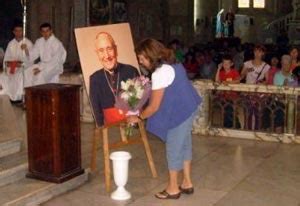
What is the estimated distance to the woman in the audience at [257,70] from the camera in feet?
29.5

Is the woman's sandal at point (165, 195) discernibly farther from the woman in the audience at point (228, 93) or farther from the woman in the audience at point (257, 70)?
the woman in the audience at point (257, 70)

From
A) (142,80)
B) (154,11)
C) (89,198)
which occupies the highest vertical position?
(154,11)

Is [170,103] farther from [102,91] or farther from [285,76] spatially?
[285,76]

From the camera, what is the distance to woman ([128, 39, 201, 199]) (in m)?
5.43

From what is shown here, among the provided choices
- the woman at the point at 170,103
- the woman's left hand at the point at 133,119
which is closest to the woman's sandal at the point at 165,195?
the woman at the point at 170,103

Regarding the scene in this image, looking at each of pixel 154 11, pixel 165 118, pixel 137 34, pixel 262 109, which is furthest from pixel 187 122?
pixel 154 11

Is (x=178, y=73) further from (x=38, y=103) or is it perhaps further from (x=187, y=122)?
(x=38, y=103)

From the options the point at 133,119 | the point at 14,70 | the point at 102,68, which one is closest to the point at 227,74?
the point at 102,68

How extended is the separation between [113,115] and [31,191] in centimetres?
122

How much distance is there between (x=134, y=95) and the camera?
19.7 feet

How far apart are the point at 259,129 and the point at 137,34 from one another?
1025 cm

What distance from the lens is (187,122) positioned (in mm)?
5629

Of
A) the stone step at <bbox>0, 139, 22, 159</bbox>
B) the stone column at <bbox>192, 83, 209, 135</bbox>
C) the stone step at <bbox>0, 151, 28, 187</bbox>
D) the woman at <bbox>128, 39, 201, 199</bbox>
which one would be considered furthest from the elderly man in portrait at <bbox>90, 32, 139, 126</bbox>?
the stone column at <bbox>192, 83, 209, 135</bbox>

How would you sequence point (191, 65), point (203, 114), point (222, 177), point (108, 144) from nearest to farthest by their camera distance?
point (108, 144), point (222, 177), point (203, 114), point (191, 65)
